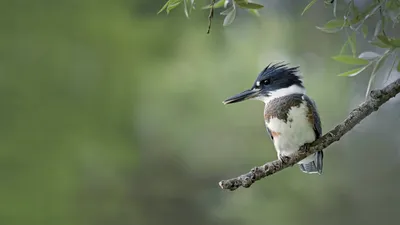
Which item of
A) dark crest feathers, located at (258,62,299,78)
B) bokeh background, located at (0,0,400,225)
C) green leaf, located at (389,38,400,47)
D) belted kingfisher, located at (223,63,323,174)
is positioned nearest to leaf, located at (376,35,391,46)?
green leaf, located at (389,38,400,47)

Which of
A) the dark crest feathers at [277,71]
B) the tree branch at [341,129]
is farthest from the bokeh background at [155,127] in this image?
the tree branch at [341,129]

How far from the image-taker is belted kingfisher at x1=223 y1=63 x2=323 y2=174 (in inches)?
27.7

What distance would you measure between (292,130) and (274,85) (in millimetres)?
119

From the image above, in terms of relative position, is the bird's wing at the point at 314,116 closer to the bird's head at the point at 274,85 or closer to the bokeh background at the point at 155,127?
the bird's head at the point at 274,85

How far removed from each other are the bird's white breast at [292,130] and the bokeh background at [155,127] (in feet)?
3.13

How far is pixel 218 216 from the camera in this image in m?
1.76

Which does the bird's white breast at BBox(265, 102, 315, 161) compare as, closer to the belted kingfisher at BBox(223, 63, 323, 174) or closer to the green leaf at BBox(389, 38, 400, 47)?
the belted kingfisher at BBox(223, 63, 323, 174)

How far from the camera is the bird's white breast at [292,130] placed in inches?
27.4

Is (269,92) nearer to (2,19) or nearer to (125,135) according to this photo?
(125,135)

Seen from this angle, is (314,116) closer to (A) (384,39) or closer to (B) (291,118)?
(B) (291,118)

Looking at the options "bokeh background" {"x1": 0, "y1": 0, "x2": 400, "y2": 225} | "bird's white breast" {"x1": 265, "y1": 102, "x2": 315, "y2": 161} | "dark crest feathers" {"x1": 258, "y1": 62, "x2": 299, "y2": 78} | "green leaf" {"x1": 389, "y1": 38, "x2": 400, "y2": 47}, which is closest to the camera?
"green leaf" {"x1": 389, "y1": 38, "x2": 400, "y2": 47}

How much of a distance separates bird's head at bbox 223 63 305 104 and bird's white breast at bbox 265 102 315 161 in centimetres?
6

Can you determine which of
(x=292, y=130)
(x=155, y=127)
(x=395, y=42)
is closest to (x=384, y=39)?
(x=395, y=42)

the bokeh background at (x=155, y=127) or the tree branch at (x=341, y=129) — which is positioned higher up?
the tree branch at (x=341, y=129)
